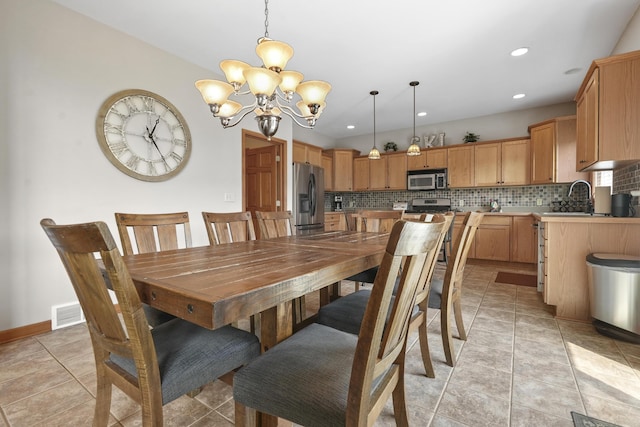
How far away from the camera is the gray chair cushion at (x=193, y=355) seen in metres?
0.90

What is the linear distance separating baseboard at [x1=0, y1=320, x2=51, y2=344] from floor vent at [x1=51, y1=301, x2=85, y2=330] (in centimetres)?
5

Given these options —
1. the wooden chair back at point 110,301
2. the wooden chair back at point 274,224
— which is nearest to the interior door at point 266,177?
the wooden chair back at point 274,224

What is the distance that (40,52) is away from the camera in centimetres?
219

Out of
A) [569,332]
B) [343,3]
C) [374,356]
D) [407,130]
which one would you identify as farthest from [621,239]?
[407,130]

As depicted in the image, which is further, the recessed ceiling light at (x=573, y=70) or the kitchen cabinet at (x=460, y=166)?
the kitchen cabinet at (x=460, y=166)

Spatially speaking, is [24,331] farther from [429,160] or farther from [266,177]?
[429,160]

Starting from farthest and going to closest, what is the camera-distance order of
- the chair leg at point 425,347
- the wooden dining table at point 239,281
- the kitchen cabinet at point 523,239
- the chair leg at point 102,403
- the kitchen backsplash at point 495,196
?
the kitchen backsplash at point 495,196, the kitchen cabinet at point 523,239, the chair leg at point 425,347, the chair leg at point 102,403, the wooden dining table at point 239,281

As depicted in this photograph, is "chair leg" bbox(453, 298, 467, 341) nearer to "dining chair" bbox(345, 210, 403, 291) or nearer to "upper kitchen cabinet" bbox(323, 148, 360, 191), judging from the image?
"dining chair" bbox(345, 210, 403, 291)

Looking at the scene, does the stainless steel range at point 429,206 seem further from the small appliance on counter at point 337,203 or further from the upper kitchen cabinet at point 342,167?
the small appliance on counter at point 337,203

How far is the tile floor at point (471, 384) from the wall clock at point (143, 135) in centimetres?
149

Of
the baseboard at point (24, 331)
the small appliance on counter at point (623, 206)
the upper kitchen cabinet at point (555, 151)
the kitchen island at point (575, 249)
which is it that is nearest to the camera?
the baseboard at point (24, 331)

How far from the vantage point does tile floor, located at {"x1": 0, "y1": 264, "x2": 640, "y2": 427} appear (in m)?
1.30

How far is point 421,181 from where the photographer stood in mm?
5488

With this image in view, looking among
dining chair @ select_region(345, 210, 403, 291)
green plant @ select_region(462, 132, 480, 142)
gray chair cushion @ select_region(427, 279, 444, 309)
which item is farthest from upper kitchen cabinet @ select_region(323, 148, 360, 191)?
gray chair cushion @ select_region(427, 279, 444, 309)
